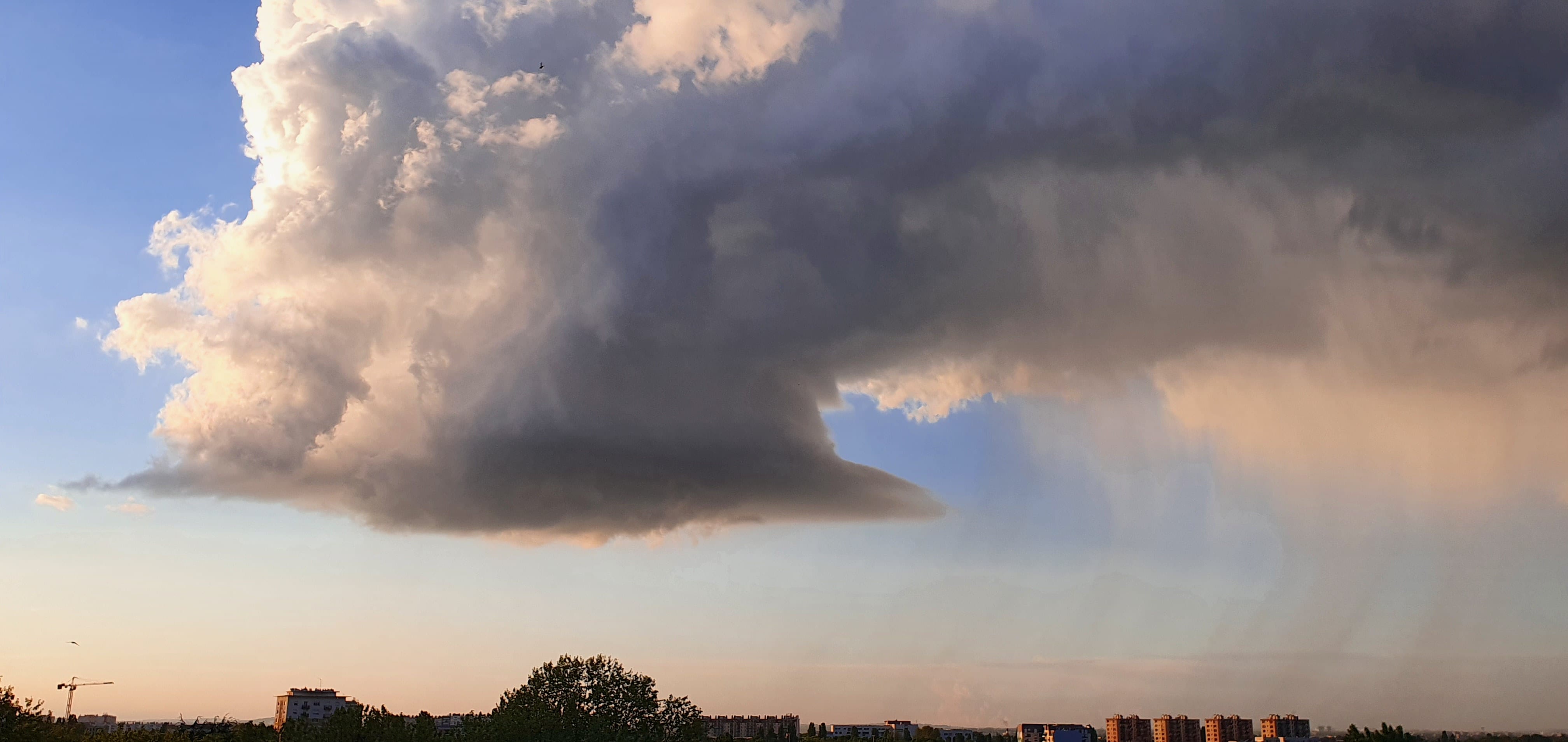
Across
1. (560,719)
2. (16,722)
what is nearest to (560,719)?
(560,719)

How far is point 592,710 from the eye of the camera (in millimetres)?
142750

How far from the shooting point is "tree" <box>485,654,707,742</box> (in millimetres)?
138625

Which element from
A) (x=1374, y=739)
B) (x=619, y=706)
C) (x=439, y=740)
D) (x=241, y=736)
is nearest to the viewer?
(x=1374, y=739)

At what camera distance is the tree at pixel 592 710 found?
138625 mm

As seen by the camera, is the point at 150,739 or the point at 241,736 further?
the point at 150,739

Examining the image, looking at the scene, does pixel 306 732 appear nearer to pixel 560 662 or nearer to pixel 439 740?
pixel 439 740

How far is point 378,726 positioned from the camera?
→ 135 m

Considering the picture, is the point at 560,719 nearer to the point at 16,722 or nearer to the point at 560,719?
the point at 560,719

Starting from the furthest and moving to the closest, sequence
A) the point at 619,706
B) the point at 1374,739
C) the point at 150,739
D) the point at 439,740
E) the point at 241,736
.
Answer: the point at 150,739
the point at 241,736
the point at 439,740
the point at 619,706
the point at 1374,739

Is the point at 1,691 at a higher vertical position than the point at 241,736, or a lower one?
higher

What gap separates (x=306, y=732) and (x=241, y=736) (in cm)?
3716

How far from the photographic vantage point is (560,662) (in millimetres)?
145125

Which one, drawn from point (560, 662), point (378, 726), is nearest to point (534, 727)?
point (560, 662)

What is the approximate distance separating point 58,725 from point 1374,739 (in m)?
172
